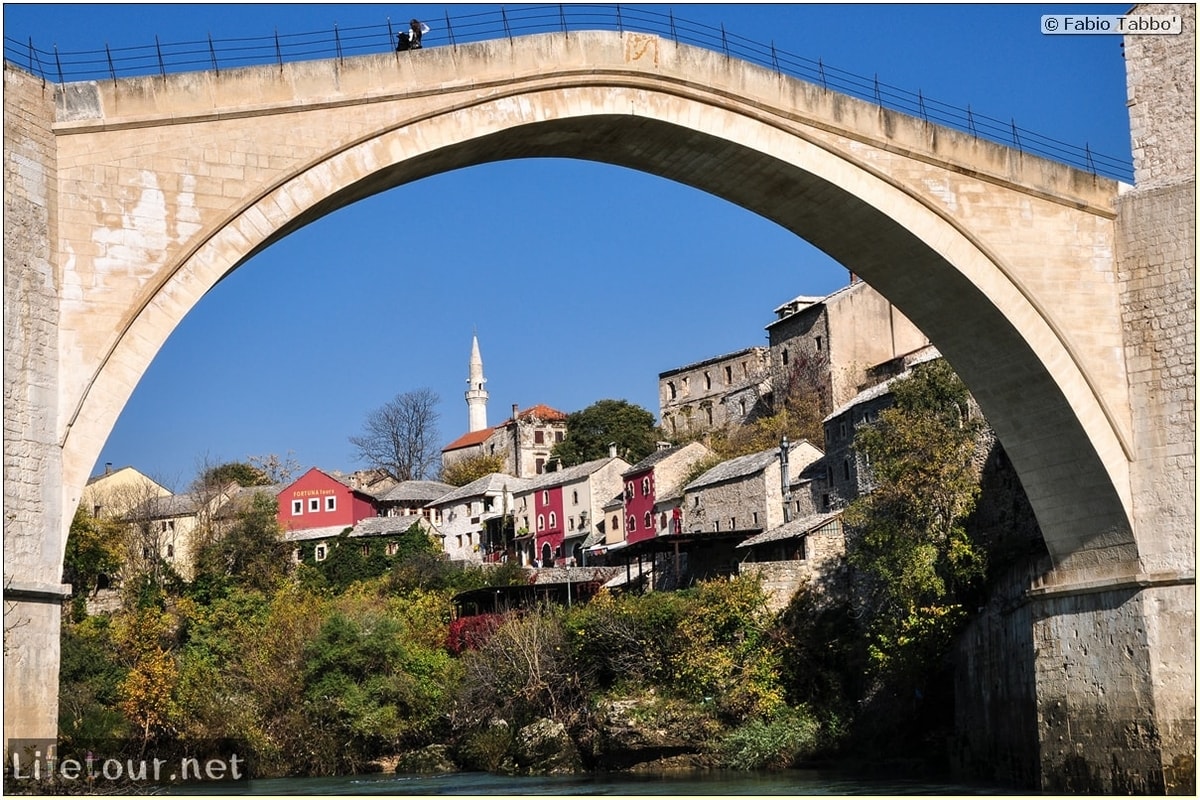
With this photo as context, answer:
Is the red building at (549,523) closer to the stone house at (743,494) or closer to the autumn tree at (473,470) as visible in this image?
the autumn tree at (473,470)

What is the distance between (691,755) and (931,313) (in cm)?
1305

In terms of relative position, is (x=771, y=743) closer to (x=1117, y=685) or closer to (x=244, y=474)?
(x=1117, y=685)

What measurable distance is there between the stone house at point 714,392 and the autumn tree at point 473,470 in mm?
7475

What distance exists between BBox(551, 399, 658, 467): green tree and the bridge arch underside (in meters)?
42.5

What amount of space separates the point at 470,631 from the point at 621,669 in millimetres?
6966

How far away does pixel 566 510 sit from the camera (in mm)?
54250

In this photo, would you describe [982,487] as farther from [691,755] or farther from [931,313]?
[931,313]

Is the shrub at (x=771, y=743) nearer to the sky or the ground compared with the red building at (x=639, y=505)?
nearer to the ground

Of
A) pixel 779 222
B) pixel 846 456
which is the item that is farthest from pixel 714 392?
pixel 779 222

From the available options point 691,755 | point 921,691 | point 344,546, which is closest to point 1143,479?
point 921,691

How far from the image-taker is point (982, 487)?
2858cm

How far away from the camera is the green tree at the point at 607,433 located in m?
61.3

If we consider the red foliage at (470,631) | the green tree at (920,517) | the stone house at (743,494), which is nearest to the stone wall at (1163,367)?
the green tree at (920,517)

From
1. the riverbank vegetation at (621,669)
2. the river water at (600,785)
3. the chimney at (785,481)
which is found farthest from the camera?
the chimney at (785,481)
